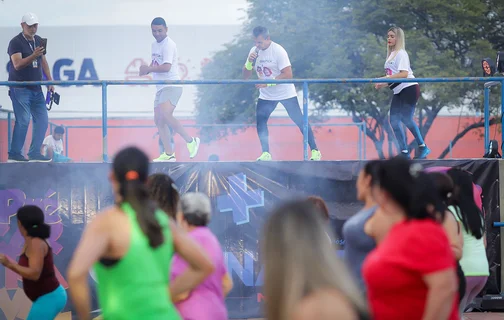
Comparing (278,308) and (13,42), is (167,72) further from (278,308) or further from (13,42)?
(278,308)

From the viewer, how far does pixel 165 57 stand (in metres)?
10.2

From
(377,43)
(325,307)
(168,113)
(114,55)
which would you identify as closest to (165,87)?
(168,113)

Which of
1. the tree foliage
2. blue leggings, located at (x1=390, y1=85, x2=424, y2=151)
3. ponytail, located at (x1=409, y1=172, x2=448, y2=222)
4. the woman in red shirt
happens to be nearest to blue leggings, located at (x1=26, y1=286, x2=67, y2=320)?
the woman in red shirt

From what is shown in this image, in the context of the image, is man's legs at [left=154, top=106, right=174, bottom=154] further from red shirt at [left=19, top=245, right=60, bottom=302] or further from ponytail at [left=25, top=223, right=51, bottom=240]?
red shirt at [left=19, top=245, right=60, bottom=302]

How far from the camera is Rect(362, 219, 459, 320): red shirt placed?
3961 millimetres

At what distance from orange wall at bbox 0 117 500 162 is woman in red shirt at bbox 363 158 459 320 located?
19.0m

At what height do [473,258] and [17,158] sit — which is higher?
[17,158]

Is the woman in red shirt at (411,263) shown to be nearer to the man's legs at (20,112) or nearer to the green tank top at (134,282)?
the green tank top at (134,282)

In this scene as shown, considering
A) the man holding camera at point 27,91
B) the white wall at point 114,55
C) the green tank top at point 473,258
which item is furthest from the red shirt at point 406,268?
the white wall at point 114,55

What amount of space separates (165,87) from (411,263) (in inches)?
265

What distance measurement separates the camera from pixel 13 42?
9977 mm

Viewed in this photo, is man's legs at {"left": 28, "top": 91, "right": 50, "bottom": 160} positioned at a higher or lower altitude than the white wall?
lower

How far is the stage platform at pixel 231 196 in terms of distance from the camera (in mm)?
9938

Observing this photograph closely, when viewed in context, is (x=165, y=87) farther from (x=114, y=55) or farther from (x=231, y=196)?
(x=114, y=55)
